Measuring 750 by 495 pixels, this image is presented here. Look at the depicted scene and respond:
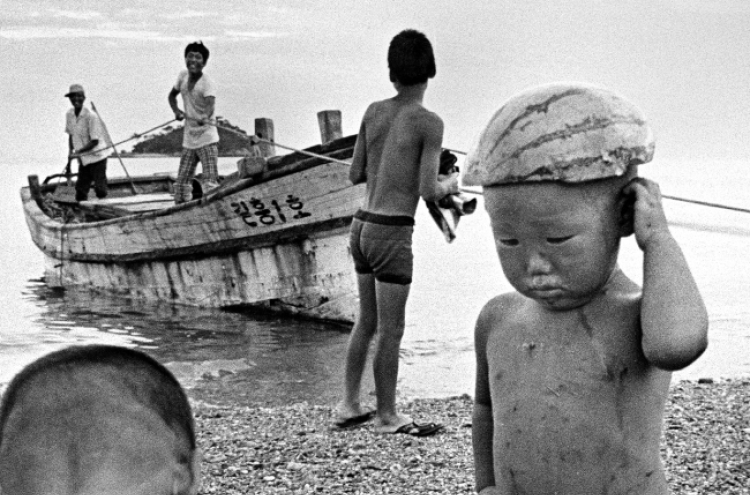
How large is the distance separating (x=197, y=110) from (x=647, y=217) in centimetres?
1077

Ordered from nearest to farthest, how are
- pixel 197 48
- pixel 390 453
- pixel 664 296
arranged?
pixel 664 296
pixel 390 453
pixel 197 48

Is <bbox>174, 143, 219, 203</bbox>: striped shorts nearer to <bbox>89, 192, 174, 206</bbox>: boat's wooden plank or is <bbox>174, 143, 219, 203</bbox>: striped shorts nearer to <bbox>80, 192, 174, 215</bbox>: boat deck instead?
<bbox>80, 192, 174, 215</bbox>: boat deck

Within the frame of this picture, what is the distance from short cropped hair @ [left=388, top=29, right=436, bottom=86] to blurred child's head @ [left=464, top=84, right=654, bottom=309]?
3163mm

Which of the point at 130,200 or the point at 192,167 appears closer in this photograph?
the point at 192,167

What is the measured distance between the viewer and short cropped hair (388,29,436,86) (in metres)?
5.58

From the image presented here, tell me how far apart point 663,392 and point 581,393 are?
20 centimetres

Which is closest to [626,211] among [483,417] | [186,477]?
[483,417]

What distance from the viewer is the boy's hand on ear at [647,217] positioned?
7.88 feet

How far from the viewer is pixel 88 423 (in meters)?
1.50

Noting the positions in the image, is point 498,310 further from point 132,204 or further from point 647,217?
point 132,204

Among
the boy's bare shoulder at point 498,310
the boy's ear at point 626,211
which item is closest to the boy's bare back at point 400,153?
the boy's bare shoulder at point 498,310

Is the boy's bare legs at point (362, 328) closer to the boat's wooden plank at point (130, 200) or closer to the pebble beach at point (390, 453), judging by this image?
the pebble beach at point (390, 453)

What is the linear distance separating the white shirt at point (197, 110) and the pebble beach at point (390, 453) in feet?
20.9

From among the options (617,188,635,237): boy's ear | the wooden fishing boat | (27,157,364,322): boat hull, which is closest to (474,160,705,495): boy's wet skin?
(617,188,635,237): boy's ear
